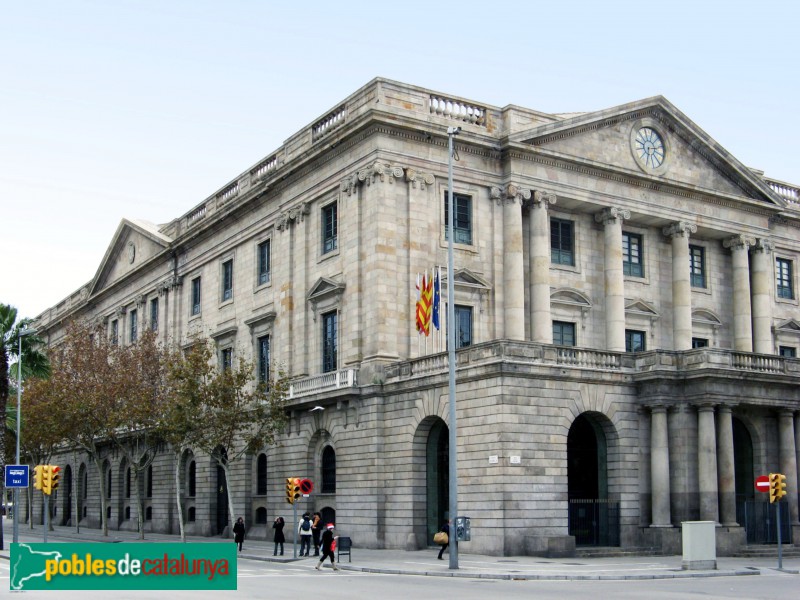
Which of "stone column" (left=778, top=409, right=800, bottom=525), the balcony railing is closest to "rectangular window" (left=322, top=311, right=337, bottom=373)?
the balcony railing

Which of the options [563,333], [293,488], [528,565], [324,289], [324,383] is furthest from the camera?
[563,333]

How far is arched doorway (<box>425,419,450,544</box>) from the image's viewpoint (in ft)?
138

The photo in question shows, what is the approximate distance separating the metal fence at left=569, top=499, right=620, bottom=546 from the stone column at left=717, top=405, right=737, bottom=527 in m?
3.88

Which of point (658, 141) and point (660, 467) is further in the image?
point (658, 141)

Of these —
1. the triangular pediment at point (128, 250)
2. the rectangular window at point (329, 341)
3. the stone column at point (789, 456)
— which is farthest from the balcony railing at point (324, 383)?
the triangular pediment at point (128, 250)

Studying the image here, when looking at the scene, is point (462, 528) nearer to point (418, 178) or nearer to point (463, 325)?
point (463, 325)

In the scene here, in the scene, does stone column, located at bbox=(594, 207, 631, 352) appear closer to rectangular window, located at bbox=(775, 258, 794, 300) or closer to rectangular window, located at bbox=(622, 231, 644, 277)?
rectangular window, located at bbox=(622, 231, 644, 277)

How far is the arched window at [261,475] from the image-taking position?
171 feet

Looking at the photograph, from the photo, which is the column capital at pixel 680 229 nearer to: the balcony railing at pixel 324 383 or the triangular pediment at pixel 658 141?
the triangular pediment at pixel 658 141

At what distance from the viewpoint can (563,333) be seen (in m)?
48.3

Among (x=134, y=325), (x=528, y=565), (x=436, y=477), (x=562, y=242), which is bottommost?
(x=528, y=565)

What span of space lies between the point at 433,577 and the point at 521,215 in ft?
69.5

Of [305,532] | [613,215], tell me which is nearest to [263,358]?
[305,532]

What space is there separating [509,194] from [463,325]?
6.08 m
